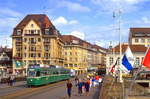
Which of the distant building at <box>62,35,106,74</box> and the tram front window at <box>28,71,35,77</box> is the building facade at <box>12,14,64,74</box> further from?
the tram front window at <box>28,71,35,77</box>

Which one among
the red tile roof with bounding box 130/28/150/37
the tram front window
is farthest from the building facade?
the tram front window

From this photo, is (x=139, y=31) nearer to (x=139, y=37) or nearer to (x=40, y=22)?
(x=139, y=37)

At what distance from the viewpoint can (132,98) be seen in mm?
31781

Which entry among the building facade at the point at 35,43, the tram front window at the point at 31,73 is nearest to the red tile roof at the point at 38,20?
the building facade at the point at 35,43

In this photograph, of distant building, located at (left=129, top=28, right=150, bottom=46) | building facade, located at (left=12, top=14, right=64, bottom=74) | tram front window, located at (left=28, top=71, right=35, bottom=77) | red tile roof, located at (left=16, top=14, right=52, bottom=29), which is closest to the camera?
tram front window, located at (left=28, top=71, right=35, bottom=77)

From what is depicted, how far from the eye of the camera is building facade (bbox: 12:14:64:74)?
116562 mm

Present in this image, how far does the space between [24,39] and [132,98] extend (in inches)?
3549

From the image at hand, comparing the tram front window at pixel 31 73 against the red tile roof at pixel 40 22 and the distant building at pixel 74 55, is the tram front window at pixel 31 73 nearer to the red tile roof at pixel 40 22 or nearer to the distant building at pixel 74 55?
the red tile roof at pixel 40 22

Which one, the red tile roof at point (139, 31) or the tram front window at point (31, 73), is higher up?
the red tile roof at point (139, 31)

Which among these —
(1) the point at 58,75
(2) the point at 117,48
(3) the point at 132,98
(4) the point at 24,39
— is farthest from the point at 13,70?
(3) the point at 132,98

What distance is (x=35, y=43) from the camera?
119 m

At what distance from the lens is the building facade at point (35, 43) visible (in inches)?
4589

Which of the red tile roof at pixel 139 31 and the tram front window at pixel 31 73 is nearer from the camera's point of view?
the tram front window at pixel 31 73

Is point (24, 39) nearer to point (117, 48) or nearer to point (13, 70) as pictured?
point (13, 70)
